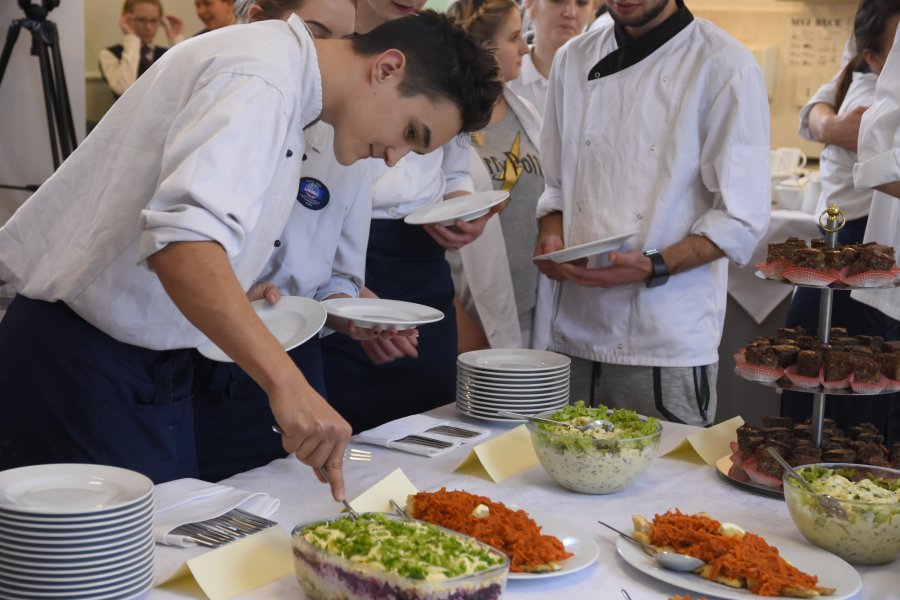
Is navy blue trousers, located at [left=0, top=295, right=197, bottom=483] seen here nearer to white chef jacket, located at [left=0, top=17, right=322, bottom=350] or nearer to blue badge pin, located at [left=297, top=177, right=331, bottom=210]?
Result: white chef jacket, located at [left=0, top=17, right=322, bottom=350]

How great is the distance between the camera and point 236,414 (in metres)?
1.80

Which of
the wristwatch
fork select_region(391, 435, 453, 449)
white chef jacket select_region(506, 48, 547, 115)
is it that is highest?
white chef jacket select_region(506, 48, 547, 115)

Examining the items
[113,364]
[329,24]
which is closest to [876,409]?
[329,24]

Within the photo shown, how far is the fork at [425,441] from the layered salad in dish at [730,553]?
0.47 m

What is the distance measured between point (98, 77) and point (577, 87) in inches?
231

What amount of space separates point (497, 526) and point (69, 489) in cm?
46

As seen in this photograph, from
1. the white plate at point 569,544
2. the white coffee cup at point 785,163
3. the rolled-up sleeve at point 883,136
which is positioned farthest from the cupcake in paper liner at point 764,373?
the white coffee cup at point 785,163

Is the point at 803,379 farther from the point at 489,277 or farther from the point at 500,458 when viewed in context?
the point at 489,277

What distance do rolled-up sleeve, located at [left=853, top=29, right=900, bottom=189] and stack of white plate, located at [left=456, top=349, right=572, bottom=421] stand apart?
0.86 m

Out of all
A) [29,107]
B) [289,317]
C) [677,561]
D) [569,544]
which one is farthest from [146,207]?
[29,107]

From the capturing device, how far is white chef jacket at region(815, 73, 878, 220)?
3.16m

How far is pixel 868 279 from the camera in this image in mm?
1557

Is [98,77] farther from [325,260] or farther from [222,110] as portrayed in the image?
[222,110]

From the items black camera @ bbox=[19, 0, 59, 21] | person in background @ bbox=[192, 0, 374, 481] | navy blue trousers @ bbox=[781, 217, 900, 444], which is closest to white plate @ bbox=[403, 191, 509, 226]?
person in background @ bbox=[192, 0, 374, 481]
